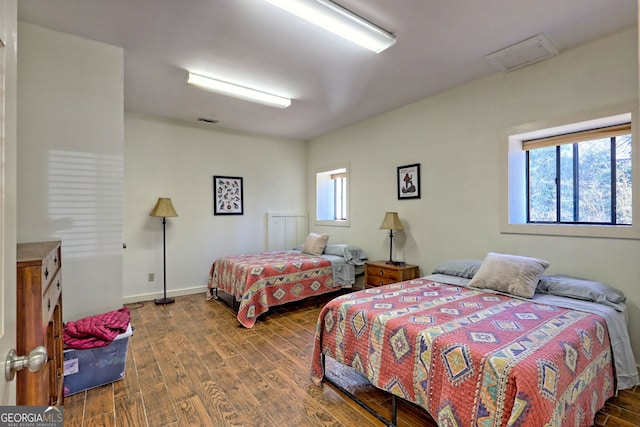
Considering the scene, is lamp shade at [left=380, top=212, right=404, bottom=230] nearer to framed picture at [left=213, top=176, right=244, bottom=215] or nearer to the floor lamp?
framed picture at [left=213, top=176, right=244, bottom=215]

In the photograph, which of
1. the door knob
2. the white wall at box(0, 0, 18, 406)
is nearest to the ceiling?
the white wall at box(0, 0, 18, 406)

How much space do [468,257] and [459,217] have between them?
1.46 feet

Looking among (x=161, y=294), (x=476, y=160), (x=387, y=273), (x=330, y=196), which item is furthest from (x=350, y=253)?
(x=161, y=294)

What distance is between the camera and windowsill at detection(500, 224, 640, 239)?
88.7 inches

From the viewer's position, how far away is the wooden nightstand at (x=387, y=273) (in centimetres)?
346

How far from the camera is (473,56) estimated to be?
2660mm

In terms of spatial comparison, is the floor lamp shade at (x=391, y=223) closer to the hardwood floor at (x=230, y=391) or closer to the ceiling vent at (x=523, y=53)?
the hardwood floor at (x=230, y=391)

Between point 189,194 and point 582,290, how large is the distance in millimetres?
4612

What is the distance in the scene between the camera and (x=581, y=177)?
8.92 ft

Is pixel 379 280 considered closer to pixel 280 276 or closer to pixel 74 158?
pixel 280 276

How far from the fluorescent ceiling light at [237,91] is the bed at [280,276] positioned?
1.96 m

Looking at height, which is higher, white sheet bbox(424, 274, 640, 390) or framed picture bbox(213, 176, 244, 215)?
framed picture bbox(213, 176, 244, 215)

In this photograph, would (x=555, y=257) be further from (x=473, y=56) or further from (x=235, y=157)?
(x=235, y=157)

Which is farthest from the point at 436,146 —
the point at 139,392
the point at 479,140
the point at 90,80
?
the point at 139,392
